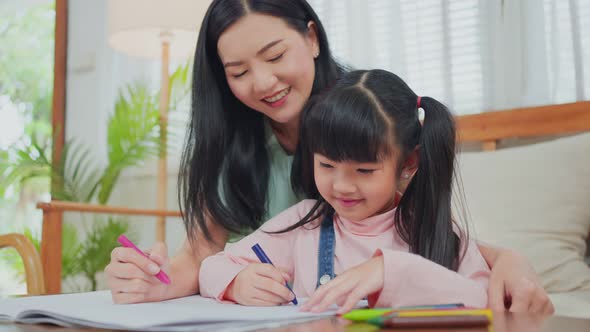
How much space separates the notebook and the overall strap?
198 mm

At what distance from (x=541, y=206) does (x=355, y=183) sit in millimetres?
691

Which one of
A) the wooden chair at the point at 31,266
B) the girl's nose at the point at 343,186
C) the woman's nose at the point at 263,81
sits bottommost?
the wooden chair at the point at 31,266

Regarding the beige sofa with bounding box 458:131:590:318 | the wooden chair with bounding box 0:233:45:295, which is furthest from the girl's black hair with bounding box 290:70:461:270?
the wooden chair with bounding box 0:233:45:295

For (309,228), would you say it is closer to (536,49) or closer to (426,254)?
(426,254)

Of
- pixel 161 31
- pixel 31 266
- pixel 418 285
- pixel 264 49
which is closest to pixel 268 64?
pixel 264 49

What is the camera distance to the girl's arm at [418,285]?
740 millimetres

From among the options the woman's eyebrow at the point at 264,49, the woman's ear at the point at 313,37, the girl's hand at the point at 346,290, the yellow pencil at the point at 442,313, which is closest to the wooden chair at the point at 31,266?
the woman's eyebrow at the point at 264,49

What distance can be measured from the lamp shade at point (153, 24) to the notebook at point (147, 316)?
1.81 metres

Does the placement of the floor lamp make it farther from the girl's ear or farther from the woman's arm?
the woman's arm

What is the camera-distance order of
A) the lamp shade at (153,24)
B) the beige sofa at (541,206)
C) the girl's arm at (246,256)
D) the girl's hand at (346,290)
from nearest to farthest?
the girl's hand at (346,290) < the girl's arm at (246,256) < the beige sofa at (541,206) < the lamp shade at (153,24)

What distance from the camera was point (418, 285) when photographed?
2.47ft

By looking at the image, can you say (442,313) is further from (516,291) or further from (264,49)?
(264,49)

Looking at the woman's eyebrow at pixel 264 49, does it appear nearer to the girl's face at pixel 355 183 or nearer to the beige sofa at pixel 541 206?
the girl's face at pixel 355 183

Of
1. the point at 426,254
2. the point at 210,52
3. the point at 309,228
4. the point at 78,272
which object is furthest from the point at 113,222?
the point at 426,254
